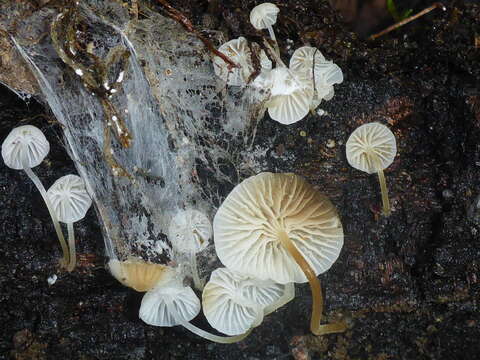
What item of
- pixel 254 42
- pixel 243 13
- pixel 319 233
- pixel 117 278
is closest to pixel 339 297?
pixel 319 233

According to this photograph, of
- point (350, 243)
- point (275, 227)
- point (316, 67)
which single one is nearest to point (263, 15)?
point (316, 67)

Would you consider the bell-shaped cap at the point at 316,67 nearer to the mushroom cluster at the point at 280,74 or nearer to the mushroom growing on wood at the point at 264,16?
the mushroom cluster at the point at 280,74

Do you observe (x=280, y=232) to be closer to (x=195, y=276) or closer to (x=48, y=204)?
(x=195, y=276)

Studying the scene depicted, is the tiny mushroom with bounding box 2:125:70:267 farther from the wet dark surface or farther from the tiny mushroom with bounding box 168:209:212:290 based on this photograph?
the tiny mushroom with bounding box 168:209:212:290

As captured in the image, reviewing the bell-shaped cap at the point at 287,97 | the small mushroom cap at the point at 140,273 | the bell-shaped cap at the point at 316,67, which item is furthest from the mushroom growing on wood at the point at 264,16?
the small mushroom cap at the point at 140,273

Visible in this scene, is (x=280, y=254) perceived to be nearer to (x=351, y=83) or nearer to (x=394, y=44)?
(x=351, y=83)

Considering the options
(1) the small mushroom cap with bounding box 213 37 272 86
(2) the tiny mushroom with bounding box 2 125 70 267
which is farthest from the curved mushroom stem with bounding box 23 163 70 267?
(1) the small mushroom cap with bounding box 213 37 272 86
